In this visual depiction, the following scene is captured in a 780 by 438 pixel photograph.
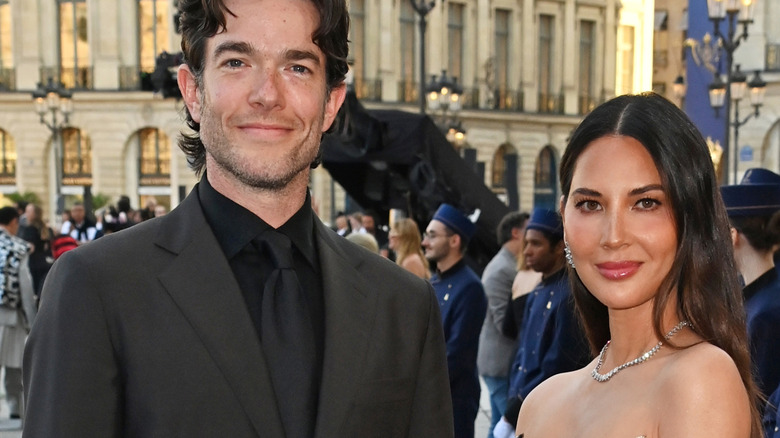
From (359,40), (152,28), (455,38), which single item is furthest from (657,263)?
(455,38)

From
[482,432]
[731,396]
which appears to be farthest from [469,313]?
[731,396]

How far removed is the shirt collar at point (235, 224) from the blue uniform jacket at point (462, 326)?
3578 millimetres

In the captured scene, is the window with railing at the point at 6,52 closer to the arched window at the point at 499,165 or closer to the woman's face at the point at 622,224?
the arched window at the point at 499,165

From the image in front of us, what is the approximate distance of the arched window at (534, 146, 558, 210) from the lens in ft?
137

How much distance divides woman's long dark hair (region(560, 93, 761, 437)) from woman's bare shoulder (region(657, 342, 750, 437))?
8 centimetres

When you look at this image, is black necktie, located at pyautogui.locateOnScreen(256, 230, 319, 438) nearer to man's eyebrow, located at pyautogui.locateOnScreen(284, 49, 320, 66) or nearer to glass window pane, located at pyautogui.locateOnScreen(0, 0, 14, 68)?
man's eyebrow, located at pyautogui.locateOnScreen(284, 49, 320, 66)

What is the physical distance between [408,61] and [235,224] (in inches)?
1445

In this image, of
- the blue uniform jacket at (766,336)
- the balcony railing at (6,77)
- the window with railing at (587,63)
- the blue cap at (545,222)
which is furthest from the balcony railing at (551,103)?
the blue uniform jacket at (766,336)

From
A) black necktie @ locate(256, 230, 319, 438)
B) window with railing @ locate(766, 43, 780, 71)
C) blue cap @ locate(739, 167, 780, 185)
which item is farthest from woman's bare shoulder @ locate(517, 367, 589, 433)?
window with railing @ locate(766, 43, 780, 71)

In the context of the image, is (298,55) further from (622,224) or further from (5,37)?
(5,37)

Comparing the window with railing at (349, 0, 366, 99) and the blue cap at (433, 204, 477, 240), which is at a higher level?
the window with railing at (349, 0, 366, 99)

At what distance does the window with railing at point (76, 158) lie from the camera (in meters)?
34.9

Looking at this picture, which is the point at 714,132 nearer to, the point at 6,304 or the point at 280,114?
the point at 6,304

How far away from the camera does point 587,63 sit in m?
43.5
